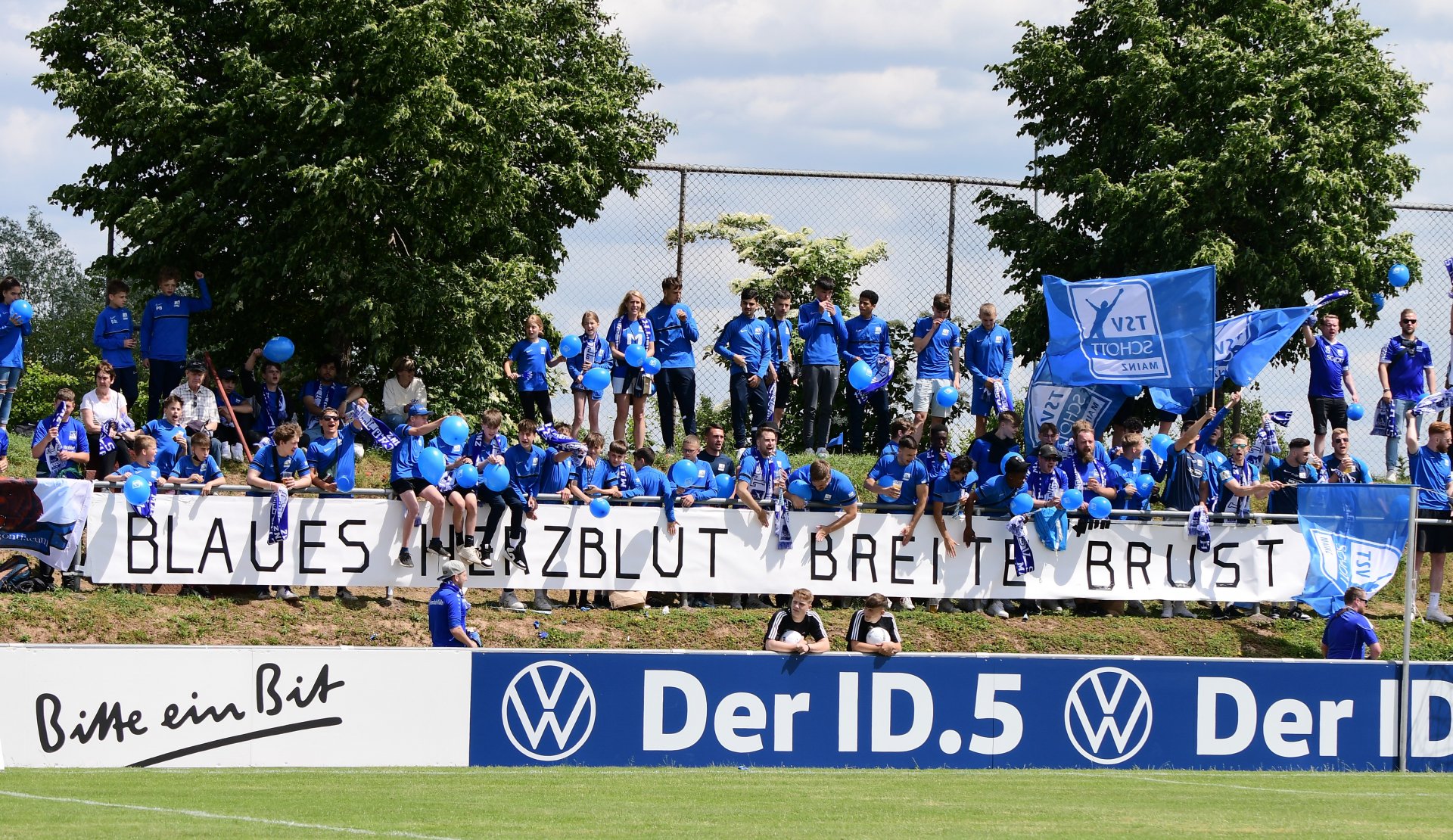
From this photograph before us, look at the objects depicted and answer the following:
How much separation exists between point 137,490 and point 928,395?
8767 millimetres

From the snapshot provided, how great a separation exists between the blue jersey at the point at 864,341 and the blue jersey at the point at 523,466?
4.66 meters

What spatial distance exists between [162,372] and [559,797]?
9.13m

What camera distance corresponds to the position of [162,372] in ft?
57.8

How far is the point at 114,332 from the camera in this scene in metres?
17.2

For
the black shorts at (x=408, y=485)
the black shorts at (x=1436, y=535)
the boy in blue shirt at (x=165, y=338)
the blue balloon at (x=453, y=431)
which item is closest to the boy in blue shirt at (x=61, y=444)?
the boy in blue shirt at (x=165, y=338)

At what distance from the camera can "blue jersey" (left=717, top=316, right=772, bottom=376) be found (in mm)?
18672

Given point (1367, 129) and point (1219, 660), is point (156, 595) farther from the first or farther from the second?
point (1367, 129)

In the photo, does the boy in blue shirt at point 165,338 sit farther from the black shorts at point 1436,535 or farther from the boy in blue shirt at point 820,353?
the black shorts at point 1436,535

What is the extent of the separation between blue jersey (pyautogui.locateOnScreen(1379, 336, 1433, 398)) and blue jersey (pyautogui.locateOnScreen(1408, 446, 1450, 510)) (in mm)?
2181

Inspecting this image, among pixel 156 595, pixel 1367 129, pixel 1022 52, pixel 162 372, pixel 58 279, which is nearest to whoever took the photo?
pixel 156 595

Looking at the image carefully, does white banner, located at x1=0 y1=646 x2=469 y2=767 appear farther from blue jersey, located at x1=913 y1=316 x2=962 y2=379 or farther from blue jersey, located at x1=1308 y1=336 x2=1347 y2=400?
blue jersey, located at x1=1308 y1=336 x2=1347 y2=400

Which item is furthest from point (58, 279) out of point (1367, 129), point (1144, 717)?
point (1144, 717)

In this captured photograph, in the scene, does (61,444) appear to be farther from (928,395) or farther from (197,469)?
(928,395)

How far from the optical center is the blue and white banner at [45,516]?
1459 cm
